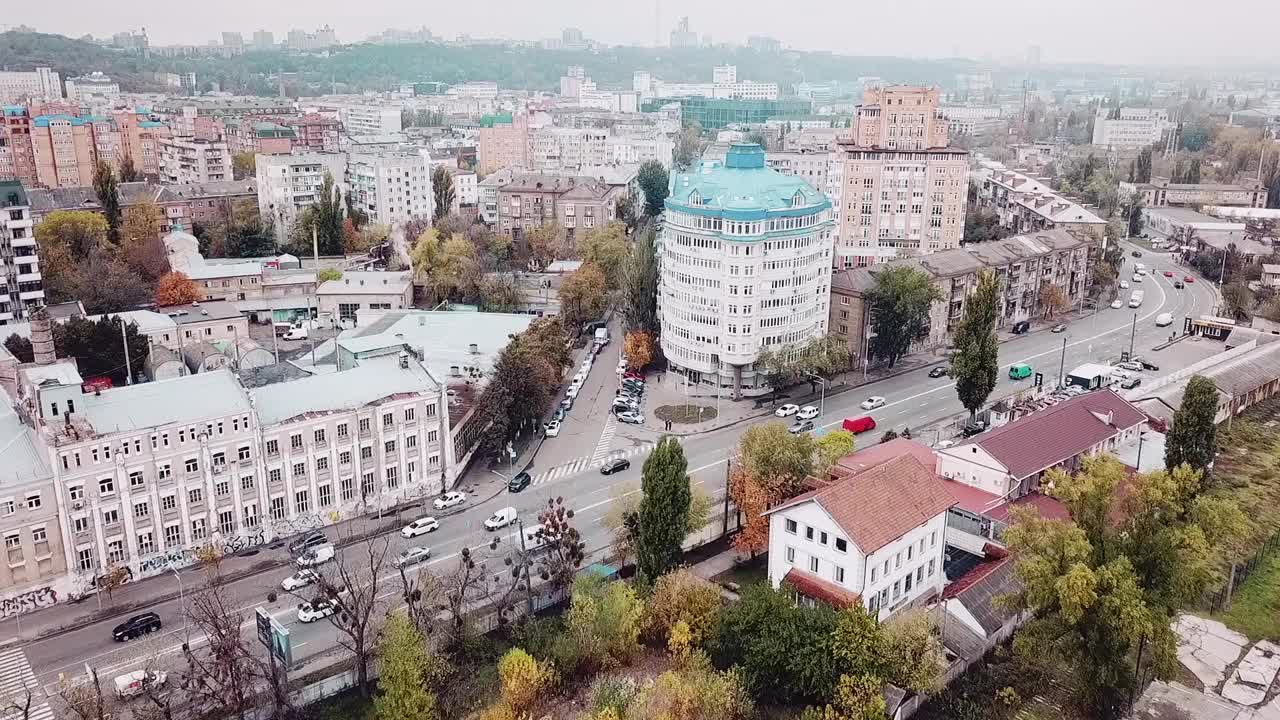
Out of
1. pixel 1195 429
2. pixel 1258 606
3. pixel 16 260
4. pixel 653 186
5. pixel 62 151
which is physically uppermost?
pixel 62 151

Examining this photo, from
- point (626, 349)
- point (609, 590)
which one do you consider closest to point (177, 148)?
point (626, 349)

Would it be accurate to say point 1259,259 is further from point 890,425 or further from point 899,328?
point 890,425

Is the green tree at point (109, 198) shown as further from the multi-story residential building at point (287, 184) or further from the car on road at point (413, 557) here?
the car on road at point (413, 557)

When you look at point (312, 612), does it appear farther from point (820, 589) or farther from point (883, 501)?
point (883, 501)

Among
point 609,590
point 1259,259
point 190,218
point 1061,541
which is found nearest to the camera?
point 1061,541

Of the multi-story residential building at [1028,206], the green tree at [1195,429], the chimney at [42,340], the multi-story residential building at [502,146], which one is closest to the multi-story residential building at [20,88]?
the multi-story residential building at [502,146]

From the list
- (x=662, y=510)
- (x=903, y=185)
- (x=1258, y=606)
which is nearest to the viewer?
(x=662, y=510)

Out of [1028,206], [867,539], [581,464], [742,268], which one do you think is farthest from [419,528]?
[1028,206]
